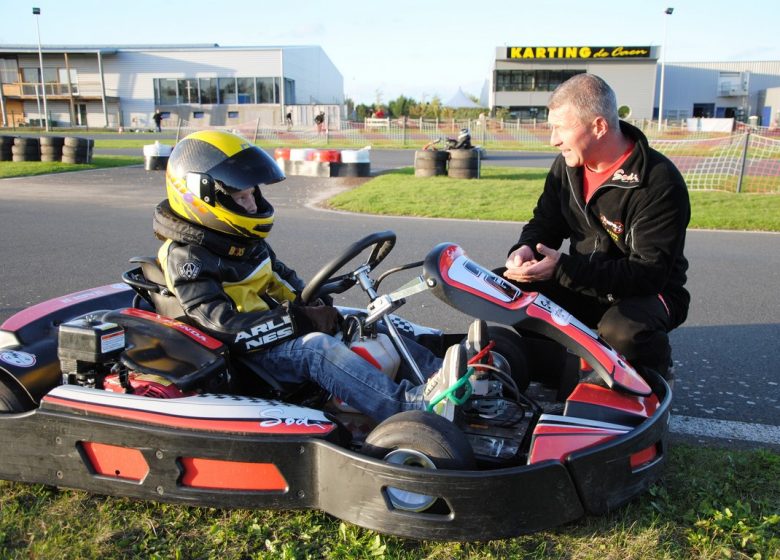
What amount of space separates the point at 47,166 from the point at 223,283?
1360 cm

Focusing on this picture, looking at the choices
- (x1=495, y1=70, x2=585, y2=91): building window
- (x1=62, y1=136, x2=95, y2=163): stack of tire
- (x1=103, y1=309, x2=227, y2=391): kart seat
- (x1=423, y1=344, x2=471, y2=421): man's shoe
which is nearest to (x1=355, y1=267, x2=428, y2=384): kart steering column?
(x1=423, y1=344, x2=471, y2=421): man's shoe

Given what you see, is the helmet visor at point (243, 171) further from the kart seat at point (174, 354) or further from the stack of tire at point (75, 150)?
the stack of tire at point (75, 150)

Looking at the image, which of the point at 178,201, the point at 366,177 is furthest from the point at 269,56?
the point at 178,201

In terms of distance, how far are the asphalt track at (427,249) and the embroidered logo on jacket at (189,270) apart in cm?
188

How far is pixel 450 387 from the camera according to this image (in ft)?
7.26

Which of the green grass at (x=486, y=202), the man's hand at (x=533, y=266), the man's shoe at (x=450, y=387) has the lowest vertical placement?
the green grass at (x=486, y=202)

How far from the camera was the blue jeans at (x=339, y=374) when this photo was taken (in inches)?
94.4

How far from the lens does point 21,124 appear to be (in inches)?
1655

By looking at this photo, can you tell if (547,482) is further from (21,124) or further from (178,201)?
(21,124)

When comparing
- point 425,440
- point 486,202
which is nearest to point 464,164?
point 486,202

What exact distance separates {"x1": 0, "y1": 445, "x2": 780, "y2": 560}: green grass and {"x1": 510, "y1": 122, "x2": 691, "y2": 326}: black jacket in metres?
0.77

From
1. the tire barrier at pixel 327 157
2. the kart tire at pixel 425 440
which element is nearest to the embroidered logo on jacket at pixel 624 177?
the kart tire at pixel 425 440

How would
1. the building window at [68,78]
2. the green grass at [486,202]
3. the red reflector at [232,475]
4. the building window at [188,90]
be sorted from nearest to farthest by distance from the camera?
the red reflector at [232,475], the green grass at [486,202], the building window at [188,90], the building window at [68,78]

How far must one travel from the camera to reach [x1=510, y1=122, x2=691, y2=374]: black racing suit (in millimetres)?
2621
